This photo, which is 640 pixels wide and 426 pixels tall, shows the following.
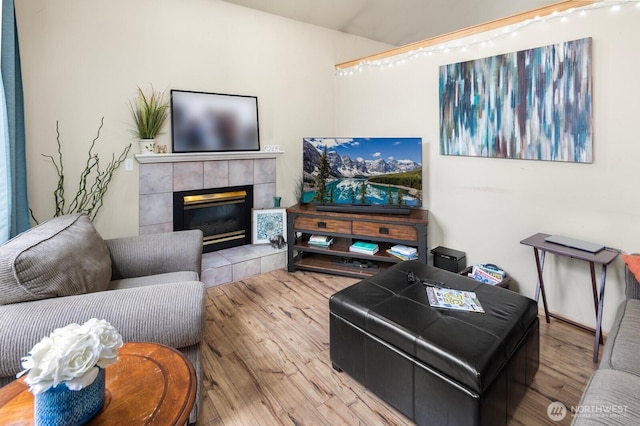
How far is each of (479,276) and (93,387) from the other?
9.19 ft

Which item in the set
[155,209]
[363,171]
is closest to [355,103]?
[363,171]

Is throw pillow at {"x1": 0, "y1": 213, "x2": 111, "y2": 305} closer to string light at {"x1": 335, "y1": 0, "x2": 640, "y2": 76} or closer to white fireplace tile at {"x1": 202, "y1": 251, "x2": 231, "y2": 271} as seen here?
white fireplace tile at {"x1": 202, "y1": 251, "x2": 231, "y2": 271}

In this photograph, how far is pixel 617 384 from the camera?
1287 millimetres

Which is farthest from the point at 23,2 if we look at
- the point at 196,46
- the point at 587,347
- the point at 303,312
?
the point at 587,347

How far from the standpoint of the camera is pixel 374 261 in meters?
3.62

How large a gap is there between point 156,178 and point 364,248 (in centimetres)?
211

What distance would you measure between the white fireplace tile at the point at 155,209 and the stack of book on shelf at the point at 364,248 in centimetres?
183

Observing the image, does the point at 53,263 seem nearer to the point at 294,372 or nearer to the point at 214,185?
the point at 294,372

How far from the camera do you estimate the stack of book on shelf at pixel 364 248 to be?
347cm

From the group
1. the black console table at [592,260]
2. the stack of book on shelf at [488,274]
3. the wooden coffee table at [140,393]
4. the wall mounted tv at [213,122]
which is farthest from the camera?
the wall mounted tv at [213,122]

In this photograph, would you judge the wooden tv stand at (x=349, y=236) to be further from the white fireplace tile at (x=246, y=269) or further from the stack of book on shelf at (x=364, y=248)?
the white fireplace tile at (x=246, y=269)

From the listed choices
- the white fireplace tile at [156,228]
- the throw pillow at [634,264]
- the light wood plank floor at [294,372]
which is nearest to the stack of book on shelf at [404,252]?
the light wood plank floor at [294,372]

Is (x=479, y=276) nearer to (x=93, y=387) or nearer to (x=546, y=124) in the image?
(x=546, y=124)

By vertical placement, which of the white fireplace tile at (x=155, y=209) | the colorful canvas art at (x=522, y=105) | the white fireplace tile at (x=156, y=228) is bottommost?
the white fireplace tile at (x=156, y=228)
